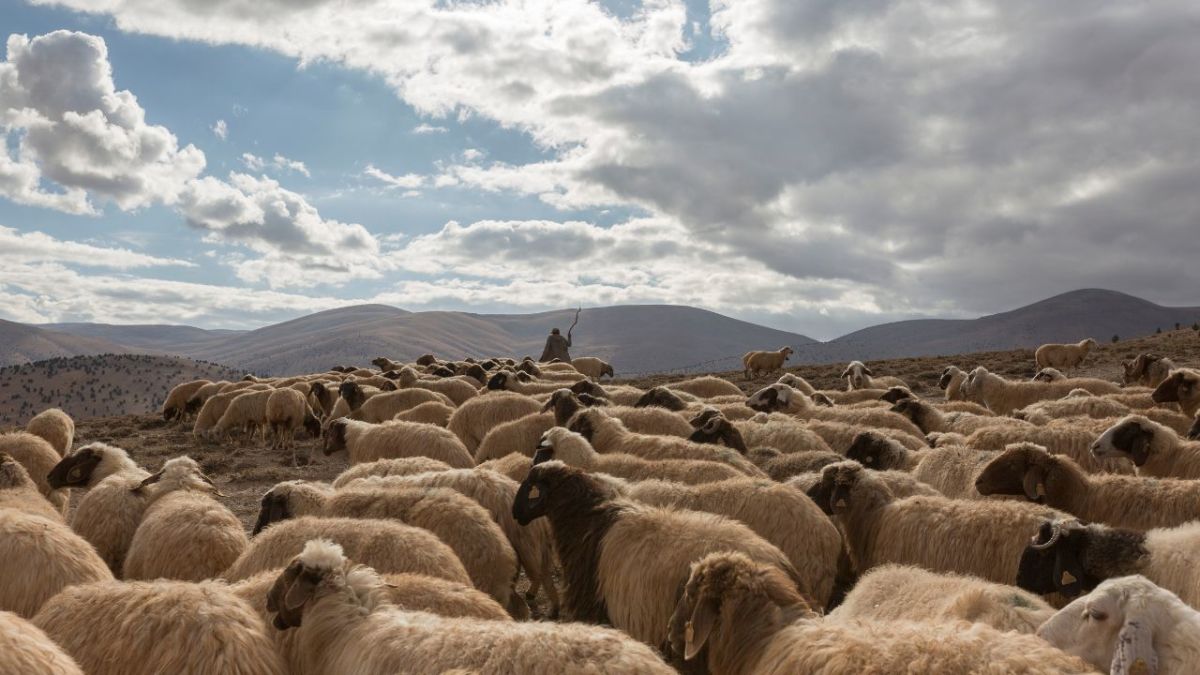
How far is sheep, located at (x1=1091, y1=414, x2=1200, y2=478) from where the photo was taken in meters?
9.34

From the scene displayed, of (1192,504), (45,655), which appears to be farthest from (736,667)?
(1192,504)

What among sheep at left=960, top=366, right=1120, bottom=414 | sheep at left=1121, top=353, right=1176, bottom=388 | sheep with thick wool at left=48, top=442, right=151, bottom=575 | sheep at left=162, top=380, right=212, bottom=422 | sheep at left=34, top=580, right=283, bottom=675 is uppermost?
sheep at left=1121, top=353, right=1176, bottom=388

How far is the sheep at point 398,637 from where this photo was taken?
152 inches

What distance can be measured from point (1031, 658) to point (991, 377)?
1736cm

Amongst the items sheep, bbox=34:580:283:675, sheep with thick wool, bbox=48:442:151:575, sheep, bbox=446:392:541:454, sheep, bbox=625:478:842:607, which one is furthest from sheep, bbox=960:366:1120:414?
sheep, bbox=34:580:283:675

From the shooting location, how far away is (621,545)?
664 centimetres

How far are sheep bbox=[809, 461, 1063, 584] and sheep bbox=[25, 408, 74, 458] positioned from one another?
567 inches

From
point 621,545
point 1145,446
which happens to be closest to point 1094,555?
point 621,545

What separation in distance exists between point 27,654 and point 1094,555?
6.71 meters

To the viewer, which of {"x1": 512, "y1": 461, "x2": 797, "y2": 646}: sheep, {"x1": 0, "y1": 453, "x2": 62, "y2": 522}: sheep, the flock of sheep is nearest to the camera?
the flock of sheep

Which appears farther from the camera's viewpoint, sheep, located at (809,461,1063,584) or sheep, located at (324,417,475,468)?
sheep, located at (324,417,475,468)

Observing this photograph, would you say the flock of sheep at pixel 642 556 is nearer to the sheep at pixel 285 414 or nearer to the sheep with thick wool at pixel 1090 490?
the sheep with thick wool at pixel 1090 490

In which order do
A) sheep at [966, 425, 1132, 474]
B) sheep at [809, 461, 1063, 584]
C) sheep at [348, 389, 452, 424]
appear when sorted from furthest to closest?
sheep at [348, 389, 452, 424] → sheep at [966, 425, 1132, 474] → sheep at [809, 461, 1063, 584]

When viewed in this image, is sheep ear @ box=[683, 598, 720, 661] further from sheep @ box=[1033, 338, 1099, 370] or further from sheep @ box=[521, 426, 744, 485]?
sheep @ box=[1033, 338, 1099, 370]
